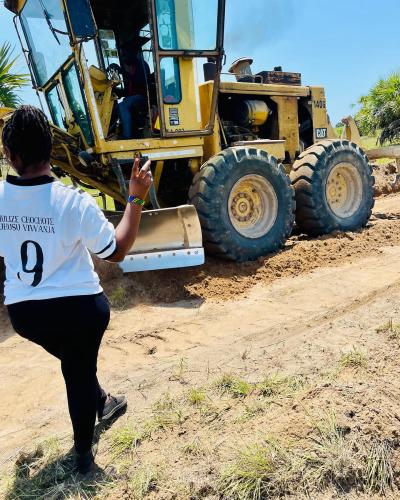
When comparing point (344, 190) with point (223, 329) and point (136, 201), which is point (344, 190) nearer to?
point (223, 329)

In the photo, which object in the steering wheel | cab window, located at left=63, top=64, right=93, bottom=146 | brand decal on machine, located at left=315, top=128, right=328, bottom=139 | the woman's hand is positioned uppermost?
the steering wheel

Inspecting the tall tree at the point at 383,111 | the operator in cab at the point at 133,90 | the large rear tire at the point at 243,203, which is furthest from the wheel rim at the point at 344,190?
the tall tree at the point at 383,111

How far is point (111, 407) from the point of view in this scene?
9.19 ft

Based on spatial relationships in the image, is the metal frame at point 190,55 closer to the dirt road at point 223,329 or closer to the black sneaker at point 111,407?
the dirt road at point 223,329

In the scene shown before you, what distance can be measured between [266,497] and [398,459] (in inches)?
24.4

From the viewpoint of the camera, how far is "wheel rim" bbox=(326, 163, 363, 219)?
23.5 ft

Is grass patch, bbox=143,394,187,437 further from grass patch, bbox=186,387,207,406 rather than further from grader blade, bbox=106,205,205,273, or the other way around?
grader blade, bbox=106,205,205,273

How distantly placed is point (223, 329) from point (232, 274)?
1356 millimetres

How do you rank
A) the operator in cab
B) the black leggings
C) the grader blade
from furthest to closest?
the operator in cab → the grader blade → the black leggings

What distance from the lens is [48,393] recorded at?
10.9 ft

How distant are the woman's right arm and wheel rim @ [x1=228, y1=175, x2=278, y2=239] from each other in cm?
379

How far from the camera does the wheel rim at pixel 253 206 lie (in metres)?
6.01

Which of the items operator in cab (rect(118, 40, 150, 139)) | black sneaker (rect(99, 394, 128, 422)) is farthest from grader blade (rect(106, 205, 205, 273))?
black sneaker (rect(99, 394, 128, 422))

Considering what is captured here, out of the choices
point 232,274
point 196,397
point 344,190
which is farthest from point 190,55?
point 196,397
